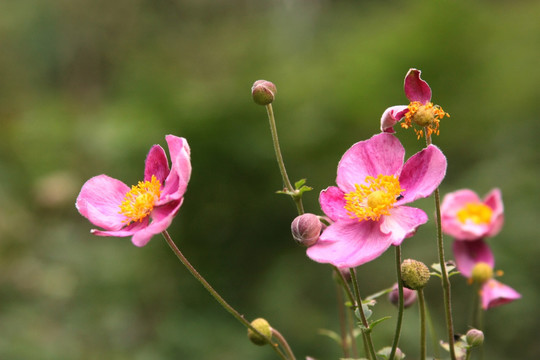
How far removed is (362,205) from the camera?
0.99 m

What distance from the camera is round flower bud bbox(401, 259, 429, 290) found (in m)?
0.85

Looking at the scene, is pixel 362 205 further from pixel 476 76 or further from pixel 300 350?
pixel 476 76

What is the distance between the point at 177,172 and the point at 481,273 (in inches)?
27.2

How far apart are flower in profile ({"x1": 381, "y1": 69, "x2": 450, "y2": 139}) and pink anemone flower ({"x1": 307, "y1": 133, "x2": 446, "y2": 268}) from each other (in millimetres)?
→ 41

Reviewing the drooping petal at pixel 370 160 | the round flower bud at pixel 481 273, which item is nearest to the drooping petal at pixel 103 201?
the drooping petal at pixel 370 160

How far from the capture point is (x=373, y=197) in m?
1.00

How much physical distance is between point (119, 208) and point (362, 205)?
462 millimetres

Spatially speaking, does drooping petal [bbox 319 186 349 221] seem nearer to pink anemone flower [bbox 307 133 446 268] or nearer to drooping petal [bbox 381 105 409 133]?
pink anemone flower [bbox 307 133 446 268]

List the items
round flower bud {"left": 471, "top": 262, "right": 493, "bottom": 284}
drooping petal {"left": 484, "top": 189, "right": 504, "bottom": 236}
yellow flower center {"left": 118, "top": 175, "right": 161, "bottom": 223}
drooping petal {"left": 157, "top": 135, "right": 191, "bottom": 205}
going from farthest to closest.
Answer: drooping petal {"left": 484, "top": 189, "right": 504, "bottom": 236} → round flower bud {"left": 471, "top": 262, "right": 493, "bottom": 284} → yellow flower center {"left": 118, "top": 175, "right": 161, "bottom": 223} → drooping petal {"left": 157, "top": 135, "right": 191, "bottom": 205}

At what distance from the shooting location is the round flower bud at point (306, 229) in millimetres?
888

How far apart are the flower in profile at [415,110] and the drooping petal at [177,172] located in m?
0.32

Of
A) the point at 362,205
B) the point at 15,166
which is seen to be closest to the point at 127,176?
the point at 15,166

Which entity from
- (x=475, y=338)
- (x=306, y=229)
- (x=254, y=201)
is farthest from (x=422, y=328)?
(x=254, y=201)

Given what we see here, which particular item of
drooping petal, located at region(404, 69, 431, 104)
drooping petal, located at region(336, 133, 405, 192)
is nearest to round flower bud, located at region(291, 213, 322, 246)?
drooping petal, located at region(336, 133, 405, 192)
